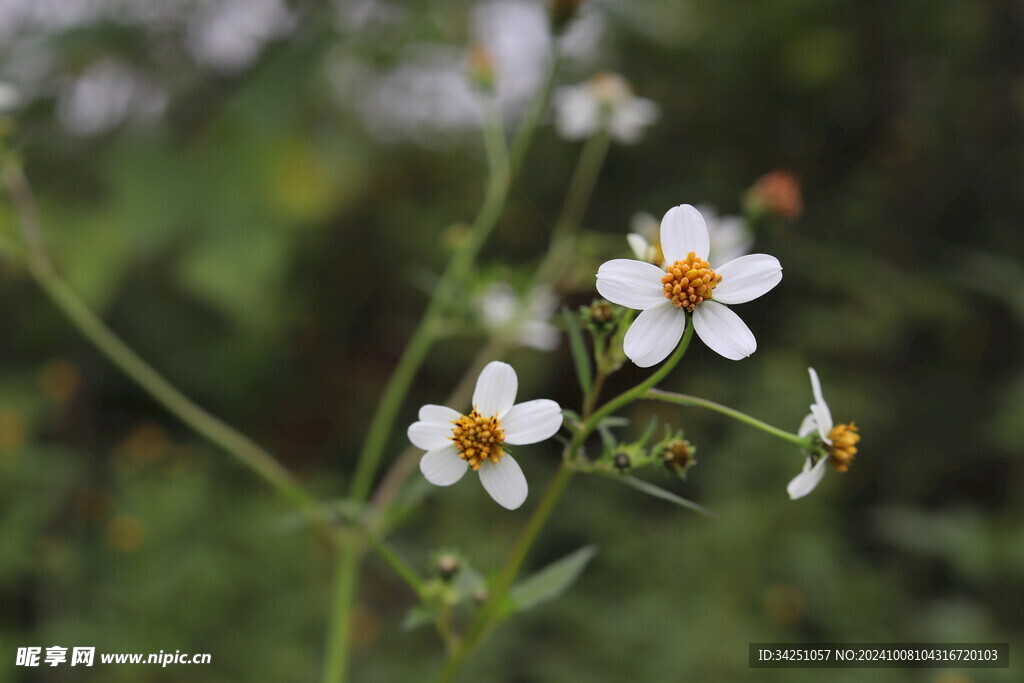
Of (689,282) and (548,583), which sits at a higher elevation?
(689,282)

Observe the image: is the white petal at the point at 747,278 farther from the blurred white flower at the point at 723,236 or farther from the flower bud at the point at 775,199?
the flower bud at the point at 775,199

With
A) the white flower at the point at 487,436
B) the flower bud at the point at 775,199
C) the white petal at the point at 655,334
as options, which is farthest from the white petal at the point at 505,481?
the flower bud at the point at 775,199

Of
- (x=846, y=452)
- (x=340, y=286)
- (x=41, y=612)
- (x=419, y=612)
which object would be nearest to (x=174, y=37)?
(x=340, y=286)

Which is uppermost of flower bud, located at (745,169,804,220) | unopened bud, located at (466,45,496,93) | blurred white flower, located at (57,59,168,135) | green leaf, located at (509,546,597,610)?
blurred white flower, located at (57,59,168,135)

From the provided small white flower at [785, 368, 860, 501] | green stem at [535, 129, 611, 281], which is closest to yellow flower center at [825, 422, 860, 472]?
small white flower at [785, 368, 860, 501]

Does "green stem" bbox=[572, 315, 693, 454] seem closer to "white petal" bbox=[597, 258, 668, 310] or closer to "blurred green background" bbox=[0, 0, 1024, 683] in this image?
"white petal" bbox=[597, 258, 668, 310]

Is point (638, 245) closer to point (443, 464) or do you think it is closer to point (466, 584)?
point (443, 464)

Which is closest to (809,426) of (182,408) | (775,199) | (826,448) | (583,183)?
(826,448)

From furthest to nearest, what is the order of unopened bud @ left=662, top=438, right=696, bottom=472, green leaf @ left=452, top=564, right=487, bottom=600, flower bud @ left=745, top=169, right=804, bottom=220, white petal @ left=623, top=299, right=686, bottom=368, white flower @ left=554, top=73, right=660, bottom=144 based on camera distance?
white flower @ left=554, top=73, right=660, bottom=144 → flower bud @ left=745, top=169, right=804, bottom=220 → green leaf @ left=452, top=564, right=487, bottom=600 → unopened bud @ left=662, top=438, right=696, bottom=472 → white petal @ left=623, top=299, right=686, bottom=368
